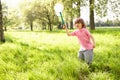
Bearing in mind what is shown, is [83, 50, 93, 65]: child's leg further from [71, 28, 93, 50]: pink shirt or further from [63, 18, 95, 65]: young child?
[71, 28, 93, 50]: pink shirt

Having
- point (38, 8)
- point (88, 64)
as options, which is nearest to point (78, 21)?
point (88, 64)

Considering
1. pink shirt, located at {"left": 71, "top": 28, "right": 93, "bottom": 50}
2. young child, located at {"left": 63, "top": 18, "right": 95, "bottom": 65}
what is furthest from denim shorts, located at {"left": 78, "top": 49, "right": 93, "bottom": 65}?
pink shirt, located at {"left": 71, "top": 28, "right": 93, "bottom": 50}

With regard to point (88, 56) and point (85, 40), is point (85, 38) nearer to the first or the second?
point (85, 40)

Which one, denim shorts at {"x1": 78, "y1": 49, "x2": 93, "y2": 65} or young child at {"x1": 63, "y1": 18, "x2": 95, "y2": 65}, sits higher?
young child at {"x1": 63, "y1": 18, "x2": 95, "y2": 65}

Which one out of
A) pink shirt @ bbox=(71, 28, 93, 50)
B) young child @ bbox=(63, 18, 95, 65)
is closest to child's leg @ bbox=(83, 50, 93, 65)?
young child @ bbox=(63, 18, 95, 65)

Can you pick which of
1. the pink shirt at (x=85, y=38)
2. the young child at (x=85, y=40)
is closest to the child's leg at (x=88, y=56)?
the young child at (x=85, y=40)

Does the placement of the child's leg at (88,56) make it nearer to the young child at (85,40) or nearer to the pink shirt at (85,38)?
the young child at (85,40)

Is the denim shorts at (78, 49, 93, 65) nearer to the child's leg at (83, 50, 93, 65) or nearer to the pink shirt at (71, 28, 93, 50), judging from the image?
the child's leg at (83, 50, 93, 65)

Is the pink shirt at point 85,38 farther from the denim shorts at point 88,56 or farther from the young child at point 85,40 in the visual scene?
the denim shorts at point 88,56

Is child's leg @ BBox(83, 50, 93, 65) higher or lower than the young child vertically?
lower

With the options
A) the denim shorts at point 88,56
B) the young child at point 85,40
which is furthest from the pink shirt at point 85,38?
the denim shorts at point 88,56

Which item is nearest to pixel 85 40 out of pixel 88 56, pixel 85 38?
pixel 85 38

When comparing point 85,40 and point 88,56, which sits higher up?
point 85,40

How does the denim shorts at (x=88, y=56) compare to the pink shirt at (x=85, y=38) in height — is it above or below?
below
